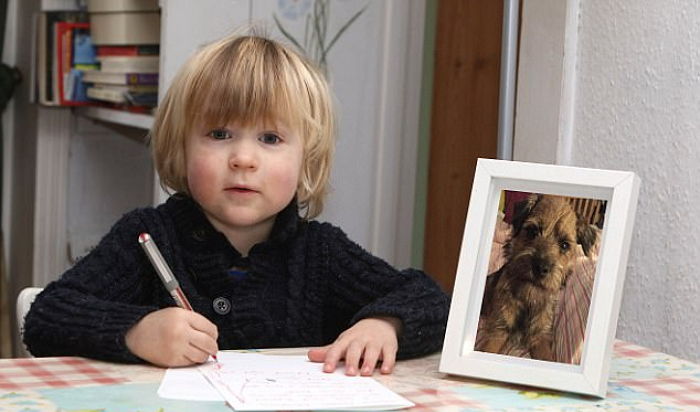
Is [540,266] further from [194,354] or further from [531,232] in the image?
[194,354]

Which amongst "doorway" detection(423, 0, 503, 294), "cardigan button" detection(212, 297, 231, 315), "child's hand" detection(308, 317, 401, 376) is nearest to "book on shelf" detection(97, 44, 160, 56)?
"doorway" detection(423, 0, 503, 294)

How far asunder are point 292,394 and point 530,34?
1043 mm

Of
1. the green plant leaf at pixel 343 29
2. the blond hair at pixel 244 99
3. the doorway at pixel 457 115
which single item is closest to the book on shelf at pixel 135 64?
the green plant leaf at pixel 343 29

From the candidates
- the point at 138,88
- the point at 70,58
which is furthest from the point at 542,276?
the point at 70,58

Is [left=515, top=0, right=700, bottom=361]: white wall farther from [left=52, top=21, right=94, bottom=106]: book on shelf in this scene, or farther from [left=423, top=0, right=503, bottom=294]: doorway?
[left=52, top=21, right=94, bottom=106]: book on shelf

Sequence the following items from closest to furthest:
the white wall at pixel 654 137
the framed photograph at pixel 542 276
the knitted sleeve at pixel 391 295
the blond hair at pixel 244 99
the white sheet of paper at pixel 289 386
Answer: the white sheet of paper at pixel 289 386, the framed photograph at pixel 542 276, the knitted sleeve at pixel 391 295, the blond hair at pixel 244 99, the white wall at pixel 654 137

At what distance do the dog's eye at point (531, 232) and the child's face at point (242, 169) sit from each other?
1.20 ft

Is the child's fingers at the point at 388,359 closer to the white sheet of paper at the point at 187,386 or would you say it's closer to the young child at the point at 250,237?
the young child at the point at 250,237

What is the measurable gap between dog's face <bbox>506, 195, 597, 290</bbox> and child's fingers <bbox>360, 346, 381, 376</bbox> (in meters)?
0.17

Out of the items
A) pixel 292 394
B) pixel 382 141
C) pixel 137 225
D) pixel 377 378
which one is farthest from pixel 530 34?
pixel 292 394

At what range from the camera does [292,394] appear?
0.97 m

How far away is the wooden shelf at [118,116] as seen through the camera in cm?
238

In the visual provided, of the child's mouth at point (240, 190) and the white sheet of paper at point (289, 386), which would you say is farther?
the child's mouth at point (240, 190)

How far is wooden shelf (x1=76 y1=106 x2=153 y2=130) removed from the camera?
2.38 meters
